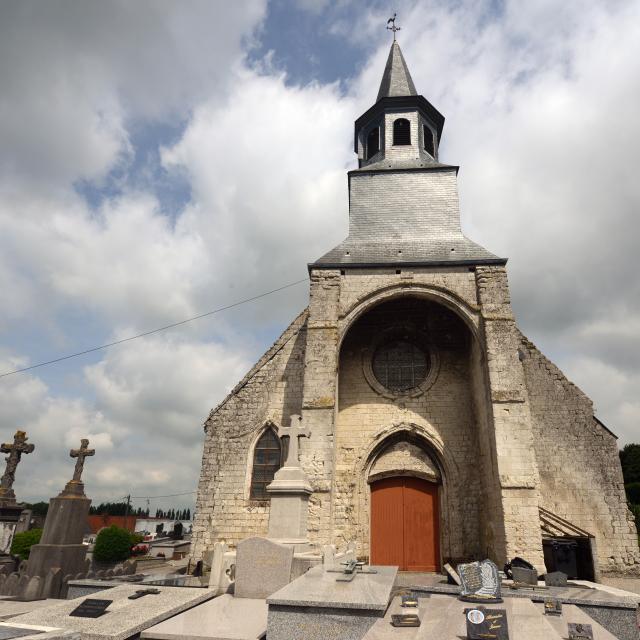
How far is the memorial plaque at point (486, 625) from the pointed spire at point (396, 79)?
15.9 m

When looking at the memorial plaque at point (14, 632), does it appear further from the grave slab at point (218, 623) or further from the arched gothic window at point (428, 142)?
the arched gothic window at point (428, 142)

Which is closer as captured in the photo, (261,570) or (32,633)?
(32,633)

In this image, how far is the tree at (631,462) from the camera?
31.7 m

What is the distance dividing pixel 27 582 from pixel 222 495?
4719mm

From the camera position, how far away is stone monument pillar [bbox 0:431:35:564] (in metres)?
9.16

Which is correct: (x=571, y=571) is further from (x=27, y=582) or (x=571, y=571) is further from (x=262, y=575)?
(x=27, y=582)

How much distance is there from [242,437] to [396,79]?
47.0 feet

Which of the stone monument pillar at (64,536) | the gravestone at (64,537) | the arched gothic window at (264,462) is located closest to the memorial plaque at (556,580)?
the arched gothic window at (264,462)

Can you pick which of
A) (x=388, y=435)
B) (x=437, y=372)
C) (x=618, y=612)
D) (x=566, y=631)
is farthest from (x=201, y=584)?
(x=437, y=372)

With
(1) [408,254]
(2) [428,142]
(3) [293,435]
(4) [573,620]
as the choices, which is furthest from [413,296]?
(4) [573,620]

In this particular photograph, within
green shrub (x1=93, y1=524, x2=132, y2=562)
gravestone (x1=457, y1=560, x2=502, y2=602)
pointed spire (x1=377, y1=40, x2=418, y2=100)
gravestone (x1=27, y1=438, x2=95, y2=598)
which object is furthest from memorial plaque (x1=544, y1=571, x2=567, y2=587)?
pointed spire (x1=377, y1=40, x2=418, y2=100)

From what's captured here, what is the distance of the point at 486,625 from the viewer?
3475 mm

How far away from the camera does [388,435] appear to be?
11.4 m

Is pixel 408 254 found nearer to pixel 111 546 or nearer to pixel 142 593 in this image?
pixel 142 593
